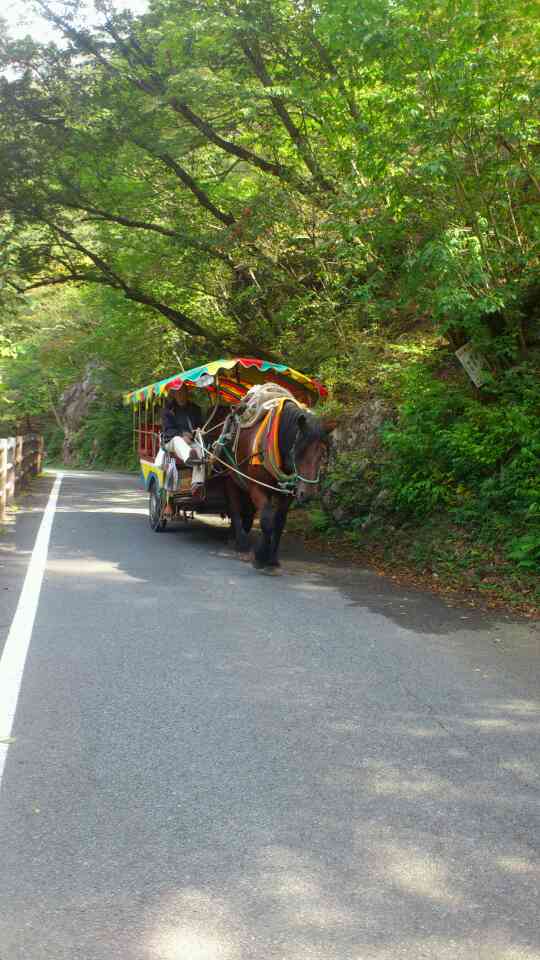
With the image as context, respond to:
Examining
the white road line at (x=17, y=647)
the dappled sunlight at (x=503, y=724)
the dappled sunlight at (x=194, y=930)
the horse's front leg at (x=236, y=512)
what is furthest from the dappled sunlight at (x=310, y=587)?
the dappled sunlight at (x=194, y=930)

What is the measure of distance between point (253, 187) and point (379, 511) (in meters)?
9.33

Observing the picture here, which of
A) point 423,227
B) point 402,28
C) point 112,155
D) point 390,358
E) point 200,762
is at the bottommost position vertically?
point 200,762

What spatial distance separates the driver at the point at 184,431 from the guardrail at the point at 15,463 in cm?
283

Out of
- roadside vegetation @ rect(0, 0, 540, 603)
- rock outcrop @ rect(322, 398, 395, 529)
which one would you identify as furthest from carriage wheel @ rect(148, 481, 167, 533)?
rock outcrop @ rect(322, 398, 395, 529)

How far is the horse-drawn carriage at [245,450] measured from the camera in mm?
10961

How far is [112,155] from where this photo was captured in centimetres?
1933

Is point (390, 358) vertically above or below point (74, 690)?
above

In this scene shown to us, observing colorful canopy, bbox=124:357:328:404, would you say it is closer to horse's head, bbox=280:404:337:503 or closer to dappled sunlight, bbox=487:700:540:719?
horse's head, bbox=280:404:337:503

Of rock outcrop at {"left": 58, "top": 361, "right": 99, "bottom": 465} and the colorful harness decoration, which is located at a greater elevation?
rock outcrop at {"left": 58, "top": 361, "right": 99, "bottom": 465}

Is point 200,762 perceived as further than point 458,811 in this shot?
Yes

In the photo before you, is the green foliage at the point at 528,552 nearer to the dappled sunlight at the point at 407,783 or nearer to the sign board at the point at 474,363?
the sign board at the point at 474,363

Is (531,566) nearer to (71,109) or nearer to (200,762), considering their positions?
(200,762)

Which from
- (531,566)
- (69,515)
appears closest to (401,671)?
(531,566)

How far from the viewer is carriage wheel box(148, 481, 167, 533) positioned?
47.1ft
